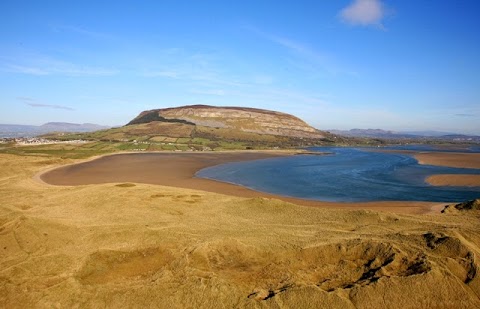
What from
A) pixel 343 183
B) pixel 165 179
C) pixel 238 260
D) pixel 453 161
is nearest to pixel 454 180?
pixel 343 183

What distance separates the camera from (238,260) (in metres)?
22.1

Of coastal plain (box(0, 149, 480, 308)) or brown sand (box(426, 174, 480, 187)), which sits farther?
brown sand (box(426, 174, 480, 187))

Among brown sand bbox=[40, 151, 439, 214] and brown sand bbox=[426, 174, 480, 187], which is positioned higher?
brown sand bbox=[426, 174, 480, 187]

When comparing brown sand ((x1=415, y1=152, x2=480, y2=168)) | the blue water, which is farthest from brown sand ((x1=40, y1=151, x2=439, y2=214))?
brown sand ((x1=415, y1=152, x2=480, y2=168))

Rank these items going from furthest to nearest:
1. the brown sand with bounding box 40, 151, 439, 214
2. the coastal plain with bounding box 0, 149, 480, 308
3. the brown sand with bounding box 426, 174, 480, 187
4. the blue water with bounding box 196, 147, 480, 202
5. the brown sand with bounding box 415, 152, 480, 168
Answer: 1. the brown sand with bounding box 415, 152, 480, 168
2. the brown sand with bounding box 426, 174, 480, 187
3. the blue water with bounding box 196, 147, 480, 202
4. the brown sand with bounding box 40, 151, 439, 214
5. the coastal plain with bounding box 0, 149, 480, 308

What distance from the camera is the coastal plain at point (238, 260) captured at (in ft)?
56.6

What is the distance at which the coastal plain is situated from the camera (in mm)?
17266

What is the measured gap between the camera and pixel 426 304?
16.9 metres

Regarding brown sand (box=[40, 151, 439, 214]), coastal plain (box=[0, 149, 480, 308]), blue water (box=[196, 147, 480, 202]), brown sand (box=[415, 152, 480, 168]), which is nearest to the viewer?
coastal plain (box=[0, 149, 480, 308])

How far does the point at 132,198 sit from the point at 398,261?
3040cm

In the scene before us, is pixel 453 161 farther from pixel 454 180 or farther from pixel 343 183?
pixel 343 183

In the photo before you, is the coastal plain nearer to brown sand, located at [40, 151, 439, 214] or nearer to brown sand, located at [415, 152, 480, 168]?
brown sand, located at [40, 151, 439, 214]

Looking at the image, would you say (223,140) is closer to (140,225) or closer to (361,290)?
(140,225)

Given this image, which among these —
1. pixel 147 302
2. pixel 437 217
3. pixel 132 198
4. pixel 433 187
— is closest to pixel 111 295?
pixel 147 302
